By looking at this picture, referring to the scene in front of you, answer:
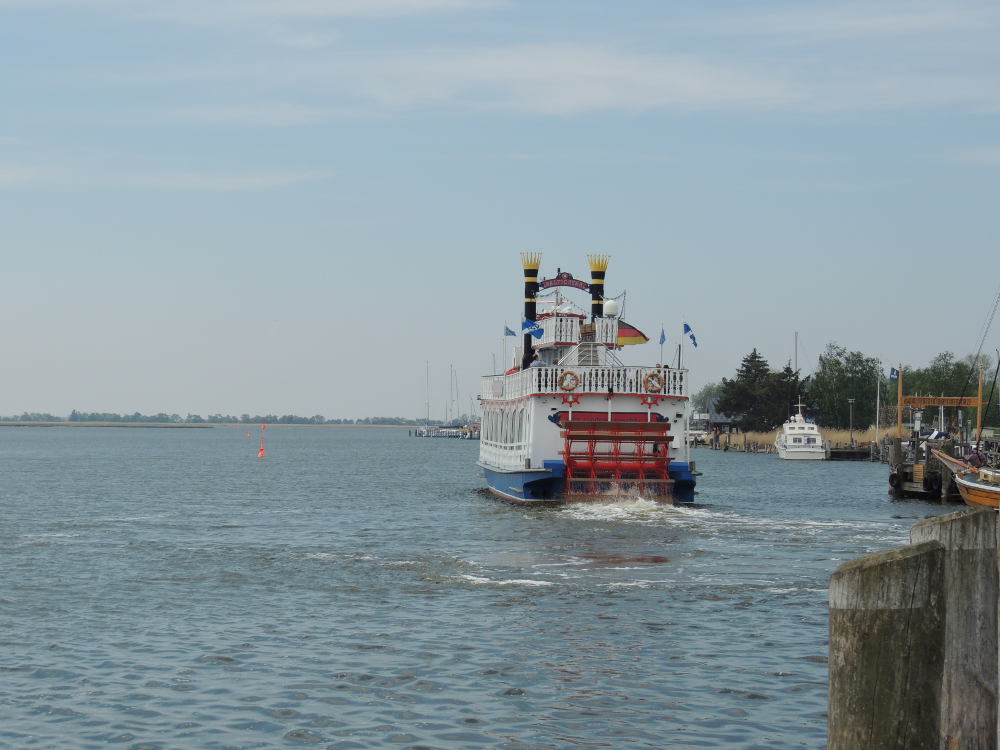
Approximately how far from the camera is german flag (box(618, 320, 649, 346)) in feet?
147

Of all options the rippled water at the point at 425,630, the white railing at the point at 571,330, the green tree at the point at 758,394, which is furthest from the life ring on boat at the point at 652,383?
the green tree at the point at 758,394

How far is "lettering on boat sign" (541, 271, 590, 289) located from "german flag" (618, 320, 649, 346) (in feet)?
13.1

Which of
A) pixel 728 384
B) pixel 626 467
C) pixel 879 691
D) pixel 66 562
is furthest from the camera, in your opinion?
pixel 728 384

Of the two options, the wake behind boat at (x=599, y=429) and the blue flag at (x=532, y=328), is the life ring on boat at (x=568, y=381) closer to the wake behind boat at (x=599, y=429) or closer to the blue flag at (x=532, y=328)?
the wake behind boat at (x=599, y=429)

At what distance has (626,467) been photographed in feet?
130

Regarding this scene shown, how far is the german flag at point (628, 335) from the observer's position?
44906 millimetres

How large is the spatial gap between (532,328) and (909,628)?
39.4 metres

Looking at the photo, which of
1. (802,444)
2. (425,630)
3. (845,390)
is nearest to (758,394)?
(845,390)

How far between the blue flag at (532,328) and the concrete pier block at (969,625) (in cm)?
3840

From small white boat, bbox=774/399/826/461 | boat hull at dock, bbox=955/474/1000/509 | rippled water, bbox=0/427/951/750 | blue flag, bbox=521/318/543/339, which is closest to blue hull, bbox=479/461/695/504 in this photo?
rippled water, bbox=0/427/951/750

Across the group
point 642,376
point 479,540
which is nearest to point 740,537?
point 479,540

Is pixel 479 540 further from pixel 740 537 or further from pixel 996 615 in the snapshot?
pixel 996 615

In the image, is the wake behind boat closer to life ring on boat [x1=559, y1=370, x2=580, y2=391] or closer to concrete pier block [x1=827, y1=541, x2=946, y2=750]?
life ring on boat [x1=559, y1=370, x2=580, y2=391]

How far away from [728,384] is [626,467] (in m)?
129
